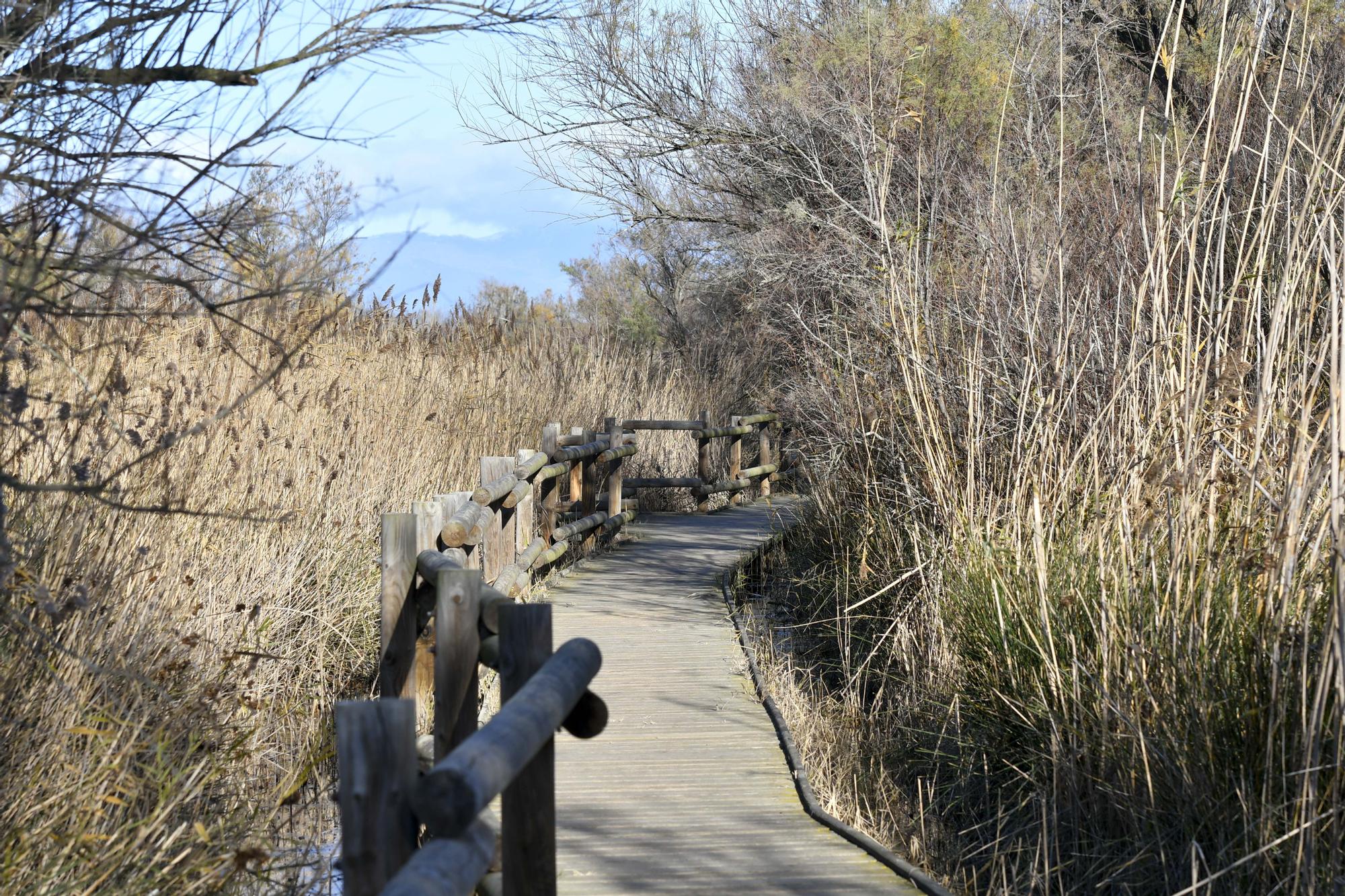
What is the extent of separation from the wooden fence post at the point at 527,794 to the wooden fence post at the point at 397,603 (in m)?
1.70

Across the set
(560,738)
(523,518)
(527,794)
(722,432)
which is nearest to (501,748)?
(527,794)

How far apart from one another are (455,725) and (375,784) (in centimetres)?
122

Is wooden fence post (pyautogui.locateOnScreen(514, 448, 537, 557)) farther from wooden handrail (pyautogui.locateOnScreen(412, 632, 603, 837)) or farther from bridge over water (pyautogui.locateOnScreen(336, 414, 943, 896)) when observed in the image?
wooden handrail (pyautogui.locateOnScreen(412, 632, 603, 837))

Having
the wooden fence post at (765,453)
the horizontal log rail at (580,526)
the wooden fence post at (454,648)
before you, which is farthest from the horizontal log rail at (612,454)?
the wooden fence post at (454,648)

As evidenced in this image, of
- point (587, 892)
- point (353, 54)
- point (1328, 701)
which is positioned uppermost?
point (353, 54)

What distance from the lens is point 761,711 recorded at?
5633 mm

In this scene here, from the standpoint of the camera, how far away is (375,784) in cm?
179

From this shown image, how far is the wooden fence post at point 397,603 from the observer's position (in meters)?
4.31

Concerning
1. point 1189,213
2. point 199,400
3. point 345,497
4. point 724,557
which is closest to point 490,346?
point 724,557

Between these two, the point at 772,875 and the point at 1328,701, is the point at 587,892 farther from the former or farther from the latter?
the point at 1328,701

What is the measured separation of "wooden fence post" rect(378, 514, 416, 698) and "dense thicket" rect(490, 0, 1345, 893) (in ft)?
5.89

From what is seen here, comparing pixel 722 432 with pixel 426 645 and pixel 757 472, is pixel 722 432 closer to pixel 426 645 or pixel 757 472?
pixel 757 472

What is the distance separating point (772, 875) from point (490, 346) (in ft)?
25.6

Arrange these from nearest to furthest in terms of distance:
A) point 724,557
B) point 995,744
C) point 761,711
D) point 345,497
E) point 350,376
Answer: point 995,744 → point 761,711 → point 345,497 → point 350,376 → point 724,557
